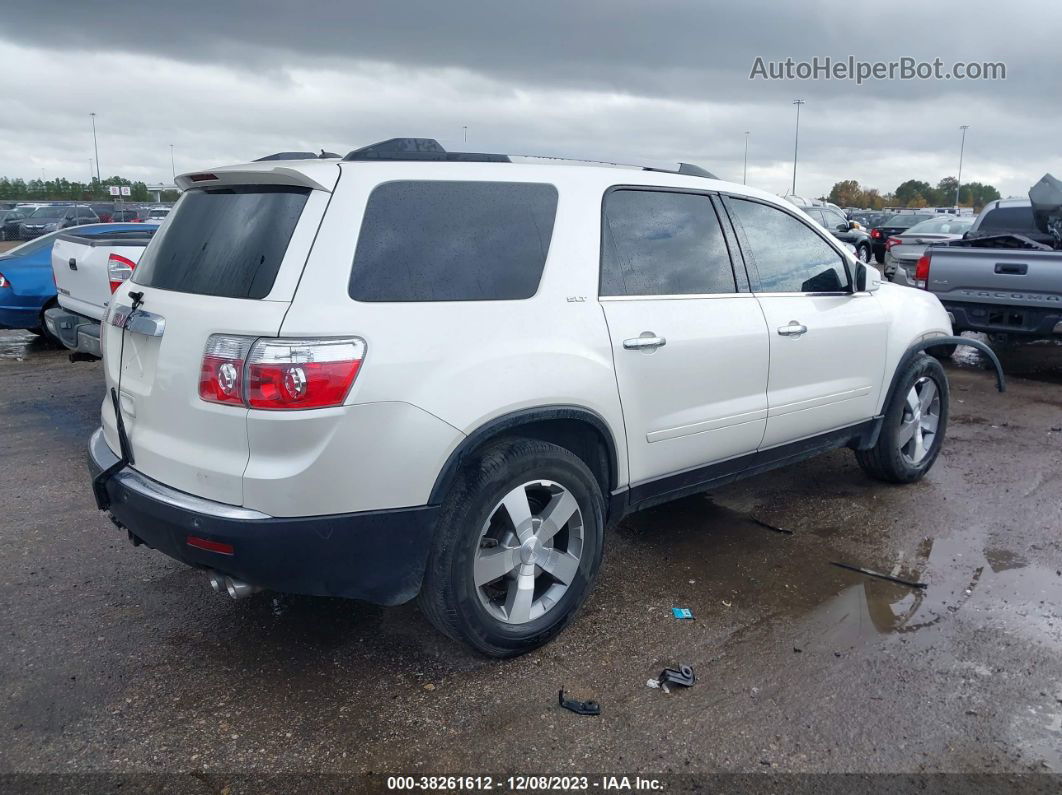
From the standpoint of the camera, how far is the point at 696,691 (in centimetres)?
316

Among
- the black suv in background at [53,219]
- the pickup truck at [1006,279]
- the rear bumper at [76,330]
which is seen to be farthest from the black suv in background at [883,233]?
the black suv in background at [53,219]

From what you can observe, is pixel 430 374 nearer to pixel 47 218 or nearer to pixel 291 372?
pixel 291 372

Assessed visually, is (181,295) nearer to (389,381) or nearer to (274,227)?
(274,227)

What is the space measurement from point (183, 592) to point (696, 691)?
2.37 meters

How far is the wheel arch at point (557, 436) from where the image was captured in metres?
2.98

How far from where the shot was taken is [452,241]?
3156mm

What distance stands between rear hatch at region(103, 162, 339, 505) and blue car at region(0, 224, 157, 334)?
743 centimetres

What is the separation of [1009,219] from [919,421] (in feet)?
22.7

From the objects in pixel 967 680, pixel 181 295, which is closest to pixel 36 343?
pixel 181 295

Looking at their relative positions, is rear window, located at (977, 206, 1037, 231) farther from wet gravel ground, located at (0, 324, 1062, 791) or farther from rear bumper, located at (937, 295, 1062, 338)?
wet gravel ground, located at (0, 324, 1062, 791)

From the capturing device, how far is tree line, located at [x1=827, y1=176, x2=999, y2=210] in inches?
3238

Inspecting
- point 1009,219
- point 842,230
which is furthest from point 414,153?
point 842,230

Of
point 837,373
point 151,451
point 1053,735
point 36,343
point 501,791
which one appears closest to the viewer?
point 501,791

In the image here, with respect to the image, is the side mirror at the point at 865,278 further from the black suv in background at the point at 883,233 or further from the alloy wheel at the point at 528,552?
the black suv in background at the point at 883,233
